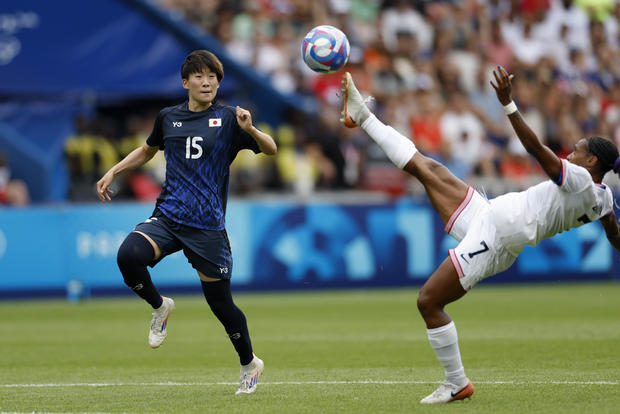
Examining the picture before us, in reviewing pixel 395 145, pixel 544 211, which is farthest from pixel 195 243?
pixel 544 211

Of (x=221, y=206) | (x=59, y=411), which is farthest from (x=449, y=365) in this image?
(x=59, y=411)

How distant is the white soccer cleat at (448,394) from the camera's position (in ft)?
24.6

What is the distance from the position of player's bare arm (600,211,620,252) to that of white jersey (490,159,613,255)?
27 cm

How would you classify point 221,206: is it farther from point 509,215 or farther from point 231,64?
point 231,64

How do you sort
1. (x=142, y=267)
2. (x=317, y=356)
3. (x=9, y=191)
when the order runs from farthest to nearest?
1. (x=9, y=191)
2. (x=317, y=356)
3. (x=142, y=267)

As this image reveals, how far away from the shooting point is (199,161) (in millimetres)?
8188

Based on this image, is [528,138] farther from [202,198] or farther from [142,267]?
[142,267]

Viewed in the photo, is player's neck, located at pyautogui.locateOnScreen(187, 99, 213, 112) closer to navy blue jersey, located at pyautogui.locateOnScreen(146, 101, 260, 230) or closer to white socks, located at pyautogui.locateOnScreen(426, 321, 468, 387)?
navy blue jersey, located at pyautogui.locateOnScreen(146, 101, 260, 230)

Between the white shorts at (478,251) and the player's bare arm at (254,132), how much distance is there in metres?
1.60

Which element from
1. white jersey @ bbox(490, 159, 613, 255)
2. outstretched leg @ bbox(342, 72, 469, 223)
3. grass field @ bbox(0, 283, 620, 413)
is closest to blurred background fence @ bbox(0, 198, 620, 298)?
grass field @ bbox(0, 283, 620, 413)

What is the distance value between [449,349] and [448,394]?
33 centimetres

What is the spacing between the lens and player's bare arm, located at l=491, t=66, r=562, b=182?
6.98 metres

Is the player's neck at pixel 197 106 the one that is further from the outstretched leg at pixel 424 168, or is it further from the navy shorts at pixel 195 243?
the outstretched leg at pixel 424 168

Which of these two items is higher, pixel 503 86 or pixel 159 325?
pixel 503 86
